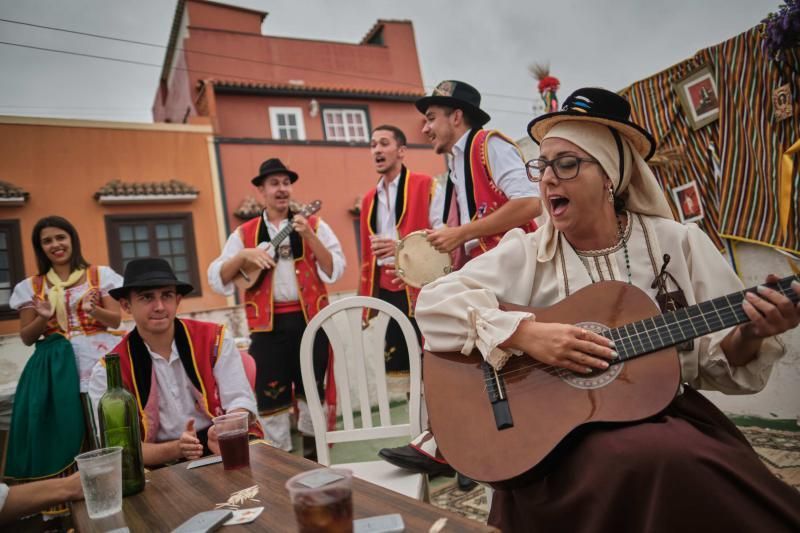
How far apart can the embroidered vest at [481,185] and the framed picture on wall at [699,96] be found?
6.01ft

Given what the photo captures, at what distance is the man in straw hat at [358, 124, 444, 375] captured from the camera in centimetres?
370

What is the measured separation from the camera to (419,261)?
2.97 meters

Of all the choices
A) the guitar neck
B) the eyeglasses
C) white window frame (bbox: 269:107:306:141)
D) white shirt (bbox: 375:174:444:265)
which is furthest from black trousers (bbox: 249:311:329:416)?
white window frame (bbox: 269:107:306:141)

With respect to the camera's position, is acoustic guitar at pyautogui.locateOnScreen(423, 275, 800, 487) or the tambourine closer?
acoustic guitar at pyautogui.locateOnScreen(423, 275, 800, 487)

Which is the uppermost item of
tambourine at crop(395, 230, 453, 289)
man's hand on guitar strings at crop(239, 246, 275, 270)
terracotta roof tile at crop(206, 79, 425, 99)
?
terracotta roof tile at crop(206, 79, 425, 99)

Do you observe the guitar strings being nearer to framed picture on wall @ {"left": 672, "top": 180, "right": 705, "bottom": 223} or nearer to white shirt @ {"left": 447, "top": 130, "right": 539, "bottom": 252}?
white shirt @ {"left": 447, "top": 130, "right": 539, "bottom": 252}

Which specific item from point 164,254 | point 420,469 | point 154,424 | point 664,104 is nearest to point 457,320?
point 420,469

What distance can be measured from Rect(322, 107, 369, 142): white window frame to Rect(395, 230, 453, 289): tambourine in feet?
45.4

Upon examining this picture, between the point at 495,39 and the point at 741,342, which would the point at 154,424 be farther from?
the point at 495,39

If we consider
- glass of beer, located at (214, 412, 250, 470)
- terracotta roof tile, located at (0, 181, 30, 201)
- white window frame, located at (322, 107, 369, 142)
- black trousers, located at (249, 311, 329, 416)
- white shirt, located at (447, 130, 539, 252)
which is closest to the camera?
glass of beer, located at (214, 412, 250, 470)

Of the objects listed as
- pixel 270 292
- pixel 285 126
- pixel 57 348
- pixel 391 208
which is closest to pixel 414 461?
pixel 391 208

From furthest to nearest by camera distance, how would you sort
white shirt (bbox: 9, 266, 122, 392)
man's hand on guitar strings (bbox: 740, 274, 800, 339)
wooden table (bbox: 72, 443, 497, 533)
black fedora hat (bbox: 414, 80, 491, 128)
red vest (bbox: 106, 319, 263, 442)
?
white shirt (bbox: 9, 266, 122, 392), black fedora hat (bbox: 414, 80, 491, 128), red vest (bbox: 106, 319, 263, 442), man's hand on guitar strings (bbox: 740, 274, 800, 339), wooden table (bbox: 72, 443, 497, 533)

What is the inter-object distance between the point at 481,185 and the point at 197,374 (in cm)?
188

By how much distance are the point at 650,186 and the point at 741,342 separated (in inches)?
25.7
